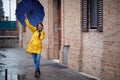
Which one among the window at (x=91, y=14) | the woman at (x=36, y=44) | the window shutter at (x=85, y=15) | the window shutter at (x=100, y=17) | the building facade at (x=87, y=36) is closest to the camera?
the building facade at (x=87, y=36)

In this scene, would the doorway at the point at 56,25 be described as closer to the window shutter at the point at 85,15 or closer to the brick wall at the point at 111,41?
the window shutter at the point at 85,15

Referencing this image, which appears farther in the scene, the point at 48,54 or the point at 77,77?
the point at 48,54

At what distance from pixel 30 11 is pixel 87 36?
2403 mm

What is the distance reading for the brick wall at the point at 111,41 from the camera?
345 inches

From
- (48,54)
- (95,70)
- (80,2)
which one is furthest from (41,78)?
(48,54)

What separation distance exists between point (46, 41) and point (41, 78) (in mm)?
6845

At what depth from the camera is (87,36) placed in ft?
36.7

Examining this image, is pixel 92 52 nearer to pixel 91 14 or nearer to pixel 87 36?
pixel 87 36

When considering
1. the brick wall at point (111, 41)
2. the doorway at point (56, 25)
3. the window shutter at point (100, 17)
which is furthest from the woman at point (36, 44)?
the doorway at point (56, 25)

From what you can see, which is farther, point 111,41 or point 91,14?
point 91,14

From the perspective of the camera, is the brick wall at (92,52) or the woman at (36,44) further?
the woman at (36,44)

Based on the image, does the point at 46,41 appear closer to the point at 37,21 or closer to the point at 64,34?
the point at 64,34

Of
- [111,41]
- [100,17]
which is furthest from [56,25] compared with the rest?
[111,41]

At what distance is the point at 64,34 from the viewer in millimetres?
13523
